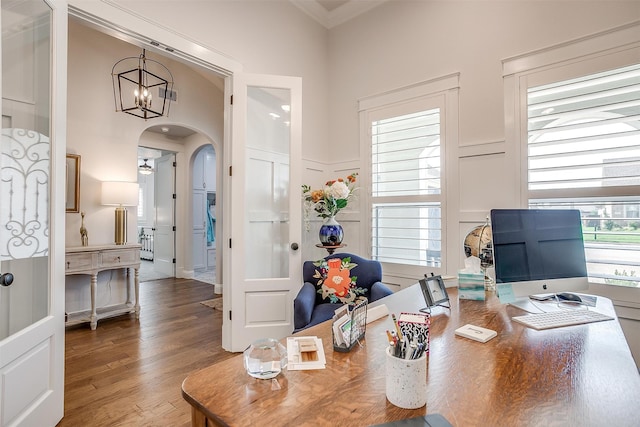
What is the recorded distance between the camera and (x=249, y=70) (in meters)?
2.87

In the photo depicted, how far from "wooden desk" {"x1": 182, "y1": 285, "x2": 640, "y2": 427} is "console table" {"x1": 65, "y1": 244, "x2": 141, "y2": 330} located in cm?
317

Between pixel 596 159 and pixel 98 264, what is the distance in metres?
4.65

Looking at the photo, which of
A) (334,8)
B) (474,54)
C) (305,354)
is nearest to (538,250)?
(305,354)

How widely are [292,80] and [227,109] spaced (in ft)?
2.21

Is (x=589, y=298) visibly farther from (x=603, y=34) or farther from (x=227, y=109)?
(x=227, y=109)

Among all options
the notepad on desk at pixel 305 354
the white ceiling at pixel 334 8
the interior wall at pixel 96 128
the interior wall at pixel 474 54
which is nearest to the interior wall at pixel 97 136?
the interior wall at pixel 96 128

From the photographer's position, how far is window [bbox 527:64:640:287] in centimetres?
202

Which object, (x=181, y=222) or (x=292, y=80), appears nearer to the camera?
(x=292, y=80)

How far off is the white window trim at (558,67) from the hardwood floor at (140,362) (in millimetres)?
2883

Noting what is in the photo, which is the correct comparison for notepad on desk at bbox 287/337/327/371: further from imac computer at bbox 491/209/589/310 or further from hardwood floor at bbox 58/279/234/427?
hardwood floor at bbox 58/279/234/427

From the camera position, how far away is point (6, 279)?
1466 mm

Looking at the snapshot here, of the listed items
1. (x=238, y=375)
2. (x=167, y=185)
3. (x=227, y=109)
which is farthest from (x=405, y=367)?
(x=167, y=185)

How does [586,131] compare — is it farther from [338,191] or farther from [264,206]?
[264,206]

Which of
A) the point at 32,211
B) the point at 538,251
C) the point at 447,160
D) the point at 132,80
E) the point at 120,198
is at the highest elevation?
the point at 132,80
